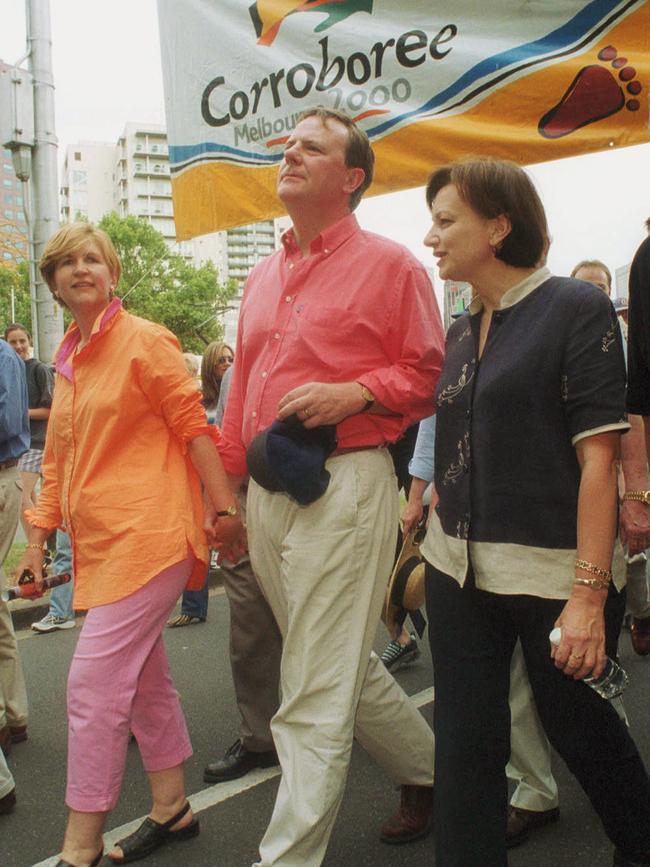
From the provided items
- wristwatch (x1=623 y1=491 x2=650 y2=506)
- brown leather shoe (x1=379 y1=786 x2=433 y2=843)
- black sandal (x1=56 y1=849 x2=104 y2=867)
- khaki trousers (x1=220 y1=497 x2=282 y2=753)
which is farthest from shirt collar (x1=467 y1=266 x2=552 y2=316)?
black sandal (x1=56 y1=849 x2=104 y2=867)

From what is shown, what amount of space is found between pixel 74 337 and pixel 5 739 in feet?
5.84

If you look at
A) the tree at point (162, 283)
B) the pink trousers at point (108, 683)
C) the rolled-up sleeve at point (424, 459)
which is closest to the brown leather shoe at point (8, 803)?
the pink trousers at point (108, 683)

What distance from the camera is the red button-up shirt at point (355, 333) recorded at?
2.26 meters

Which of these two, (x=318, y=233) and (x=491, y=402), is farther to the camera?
(x=318, y=233)

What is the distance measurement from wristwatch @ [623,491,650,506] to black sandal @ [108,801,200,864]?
1.72 m

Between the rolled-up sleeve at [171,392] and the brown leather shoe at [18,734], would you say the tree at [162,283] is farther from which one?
the rolled-up sleeve at [171,392]

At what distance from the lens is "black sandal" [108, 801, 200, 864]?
2.55 m

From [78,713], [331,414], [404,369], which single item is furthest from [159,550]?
[404,369]

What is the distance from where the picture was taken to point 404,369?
227 cm

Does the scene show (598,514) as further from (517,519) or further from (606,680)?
(606,680)

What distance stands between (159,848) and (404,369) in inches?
66.1

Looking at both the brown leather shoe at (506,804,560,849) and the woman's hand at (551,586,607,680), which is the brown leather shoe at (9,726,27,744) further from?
the woman's hand at (551,586,607,680)

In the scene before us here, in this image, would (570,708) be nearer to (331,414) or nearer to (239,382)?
(331,414)

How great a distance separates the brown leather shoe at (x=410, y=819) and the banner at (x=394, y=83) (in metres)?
2.23
